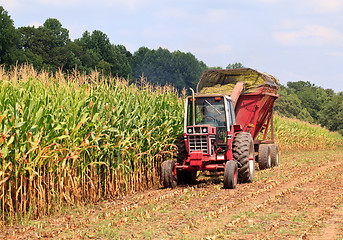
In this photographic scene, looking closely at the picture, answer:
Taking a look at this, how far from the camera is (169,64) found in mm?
69625

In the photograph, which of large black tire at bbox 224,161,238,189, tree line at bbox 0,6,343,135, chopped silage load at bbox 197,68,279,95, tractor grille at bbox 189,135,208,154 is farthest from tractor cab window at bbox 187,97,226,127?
tree line at bbox 0,6,343,135

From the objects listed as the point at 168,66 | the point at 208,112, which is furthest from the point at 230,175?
the point at 168,66

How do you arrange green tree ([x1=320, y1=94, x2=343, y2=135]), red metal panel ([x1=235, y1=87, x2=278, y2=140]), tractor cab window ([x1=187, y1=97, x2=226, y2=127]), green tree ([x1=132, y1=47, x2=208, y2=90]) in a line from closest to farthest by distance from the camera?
tractor cab window ([x1=187, y1=97, x2=226, y2=127])
red metal panel ([x1=235, y1=87, x2=278, y2=140])
green tree ([x1=320, y1=94, x2=343, y2=135])
green tree ([x1=132, y1=47, x2=208, y2=90])

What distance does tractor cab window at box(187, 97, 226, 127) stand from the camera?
35.7ft

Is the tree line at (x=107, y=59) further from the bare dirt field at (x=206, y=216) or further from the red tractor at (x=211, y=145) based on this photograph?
the bare dirt field at (x=206, y=216)

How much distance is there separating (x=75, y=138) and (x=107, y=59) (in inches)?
1841

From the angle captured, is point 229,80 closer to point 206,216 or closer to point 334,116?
point 206,216

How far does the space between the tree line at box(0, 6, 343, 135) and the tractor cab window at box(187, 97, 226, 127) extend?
26.5ft

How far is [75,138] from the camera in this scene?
827cm

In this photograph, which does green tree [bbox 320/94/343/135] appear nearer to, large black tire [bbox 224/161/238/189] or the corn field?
the corn field

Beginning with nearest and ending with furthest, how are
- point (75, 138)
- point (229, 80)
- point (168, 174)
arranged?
point (75, 138)
point (168, 174)
point (229, 80)

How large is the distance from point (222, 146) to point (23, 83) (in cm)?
510

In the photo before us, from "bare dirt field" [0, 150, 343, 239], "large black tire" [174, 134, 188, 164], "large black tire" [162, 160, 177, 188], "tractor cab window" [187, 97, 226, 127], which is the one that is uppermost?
"tractor cab window" [187, 97, 226, 127]

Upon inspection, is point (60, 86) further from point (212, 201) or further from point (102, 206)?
point (212, 201)
